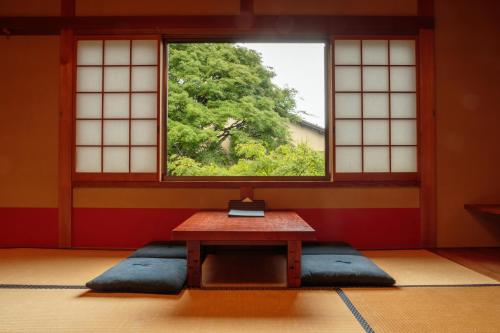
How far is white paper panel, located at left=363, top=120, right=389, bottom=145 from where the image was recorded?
4281mm

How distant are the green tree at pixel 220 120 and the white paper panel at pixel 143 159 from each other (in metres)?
2.55

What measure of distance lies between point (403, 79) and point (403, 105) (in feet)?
0.94

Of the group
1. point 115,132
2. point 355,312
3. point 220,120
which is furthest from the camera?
point 220,120

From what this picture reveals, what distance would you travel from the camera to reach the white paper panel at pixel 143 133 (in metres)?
4.23

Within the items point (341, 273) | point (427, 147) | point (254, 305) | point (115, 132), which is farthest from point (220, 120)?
point (254, 305)

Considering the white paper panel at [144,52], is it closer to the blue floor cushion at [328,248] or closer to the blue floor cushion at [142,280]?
the blue floor cushion at [142,280]

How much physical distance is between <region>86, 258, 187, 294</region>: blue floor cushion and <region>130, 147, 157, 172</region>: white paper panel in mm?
1519

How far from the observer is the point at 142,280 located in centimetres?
265

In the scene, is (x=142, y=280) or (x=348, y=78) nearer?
(x=142, y=280)

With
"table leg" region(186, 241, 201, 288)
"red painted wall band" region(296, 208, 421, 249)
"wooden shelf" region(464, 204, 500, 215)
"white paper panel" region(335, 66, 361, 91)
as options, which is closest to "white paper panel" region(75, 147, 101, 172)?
"table leg" region(186, 241, 201, 288)

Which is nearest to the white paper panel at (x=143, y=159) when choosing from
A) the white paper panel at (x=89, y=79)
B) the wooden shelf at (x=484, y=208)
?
the white paper panel at (x=89, y=79)

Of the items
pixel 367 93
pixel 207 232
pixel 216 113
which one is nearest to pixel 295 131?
pixel 216 113

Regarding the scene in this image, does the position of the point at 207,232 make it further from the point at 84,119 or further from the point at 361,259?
the point at 84,119

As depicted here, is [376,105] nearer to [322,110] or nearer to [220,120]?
[322,110]
